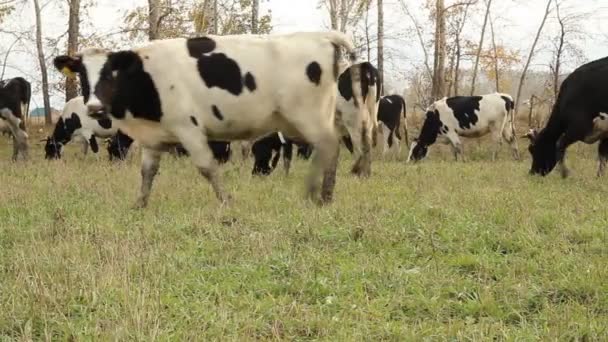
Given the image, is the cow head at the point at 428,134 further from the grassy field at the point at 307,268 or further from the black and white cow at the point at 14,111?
the grassy field at the point at 307,268

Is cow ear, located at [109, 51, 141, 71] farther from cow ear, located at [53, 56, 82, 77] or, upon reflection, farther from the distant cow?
the distant cow

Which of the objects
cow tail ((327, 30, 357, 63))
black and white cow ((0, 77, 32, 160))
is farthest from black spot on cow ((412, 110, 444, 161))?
A: cow tail ((327, 30, 357, 63))

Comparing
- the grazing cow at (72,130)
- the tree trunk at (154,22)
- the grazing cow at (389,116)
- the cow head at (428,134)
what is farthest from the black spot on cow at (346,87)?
the tree trunk at (154,22)

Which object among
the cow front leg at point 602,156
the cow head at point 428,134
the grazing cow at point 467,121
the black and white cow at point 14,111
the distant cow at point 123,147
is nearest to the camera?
the cow front leg at point 602,156

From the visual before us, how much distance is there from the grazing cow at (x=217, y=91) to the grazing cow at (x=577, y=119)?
5.29 m

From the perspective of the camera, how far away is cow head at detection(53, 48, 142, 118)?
25.8 feet

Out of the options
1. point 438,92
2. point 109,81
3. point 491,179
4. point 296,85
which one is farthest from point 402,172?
point 438,92

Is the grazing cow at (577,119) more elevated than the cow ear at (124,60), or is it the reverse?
the cow ear at (124,60)

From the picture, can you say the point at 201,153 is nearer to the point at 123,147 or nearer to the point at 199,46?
the point at 199,46

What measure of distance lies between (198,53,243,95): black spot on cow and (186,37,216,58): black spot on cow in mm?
131

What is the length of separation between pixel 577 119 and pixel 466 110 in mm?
9218

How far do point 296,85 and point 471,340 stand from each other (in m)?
5.32

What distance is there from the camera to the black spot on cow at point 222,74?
8406mm

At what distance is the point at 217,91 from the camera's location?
8.41 meters
